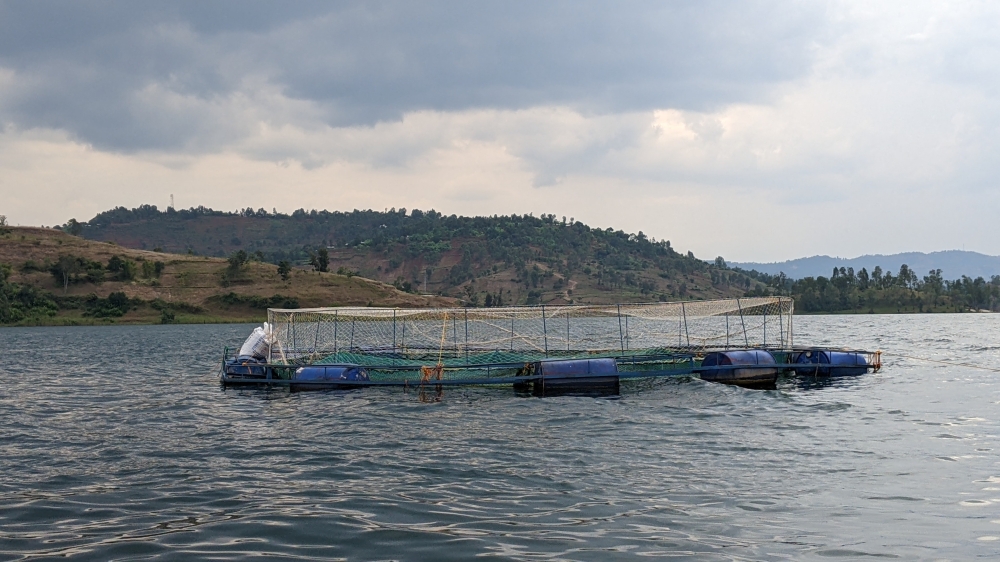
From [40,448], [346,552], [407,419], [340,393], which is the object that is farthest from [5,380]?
[346,552]

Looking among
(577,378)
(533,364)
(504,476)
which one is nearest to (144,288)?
(533,364)

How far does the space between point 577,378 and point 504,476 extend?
18.4 metres

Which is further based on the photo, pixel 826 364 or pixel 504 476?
pixel 826 364

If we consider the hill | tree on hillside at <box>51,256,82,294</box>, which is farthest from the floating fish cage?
tree on hillside at <box>51,256,82,294</box>

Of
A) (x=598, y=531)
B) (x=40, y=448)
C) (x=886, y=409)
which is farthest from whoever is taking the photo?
(x=886, y=409)

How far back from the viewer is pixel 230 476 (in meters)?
22.7

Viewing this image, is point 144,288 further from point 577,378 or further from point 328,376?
point 577,378

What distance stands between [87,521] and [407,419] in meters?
16.3

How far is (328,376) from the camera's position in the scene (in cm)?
4256

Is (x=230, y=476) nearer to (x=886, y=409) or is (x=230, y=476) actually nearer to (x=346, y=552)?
(x=346, y=552)

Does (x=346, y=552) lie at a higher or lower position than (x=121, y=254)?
lower

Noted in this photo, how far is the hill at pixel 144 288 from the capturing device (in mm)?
163875

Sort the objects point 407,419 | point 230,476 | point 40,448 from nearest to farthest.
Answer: point 230,476 → point 40,448 → point 407,419

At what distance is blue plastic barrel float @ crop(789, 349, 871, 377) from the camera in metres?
48.5
